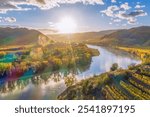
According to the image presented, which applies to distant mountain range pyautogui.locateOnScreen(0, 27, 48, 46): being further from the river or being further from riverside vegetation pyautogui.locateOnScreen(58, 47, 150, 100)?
riverside vegetation pyautogui.locateOnScreen(58, 47, 150, 100)

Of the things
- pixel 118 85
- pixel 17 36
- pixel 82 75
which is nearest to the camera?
pixel 118 85

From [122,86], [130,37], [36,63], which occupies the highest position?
[130,37]

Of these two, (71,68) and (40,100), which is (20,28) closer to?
(71,68)

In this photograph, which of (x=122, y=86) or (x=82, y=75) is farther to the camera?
(x=82, y=75)

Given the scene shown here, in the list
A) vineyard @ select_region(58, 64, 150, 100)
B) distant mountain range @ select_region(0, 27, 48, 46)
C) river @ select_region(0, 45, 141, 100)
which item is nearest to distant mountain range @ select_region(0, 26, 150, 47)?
distant mountain range @ select_region(0, 27, 48, 46)

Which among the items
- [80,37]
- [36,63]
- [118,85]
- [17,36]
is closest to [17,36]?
[17,36]

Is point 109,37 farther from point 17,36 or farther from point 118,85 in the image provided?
point 17,36

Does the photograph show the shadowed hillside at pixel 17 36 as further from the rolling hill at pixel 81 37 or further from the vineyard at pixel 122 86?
the vineyard at pixel 122 86

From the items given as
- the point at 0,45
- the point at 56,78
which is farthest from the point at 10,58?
the point at 56,78
